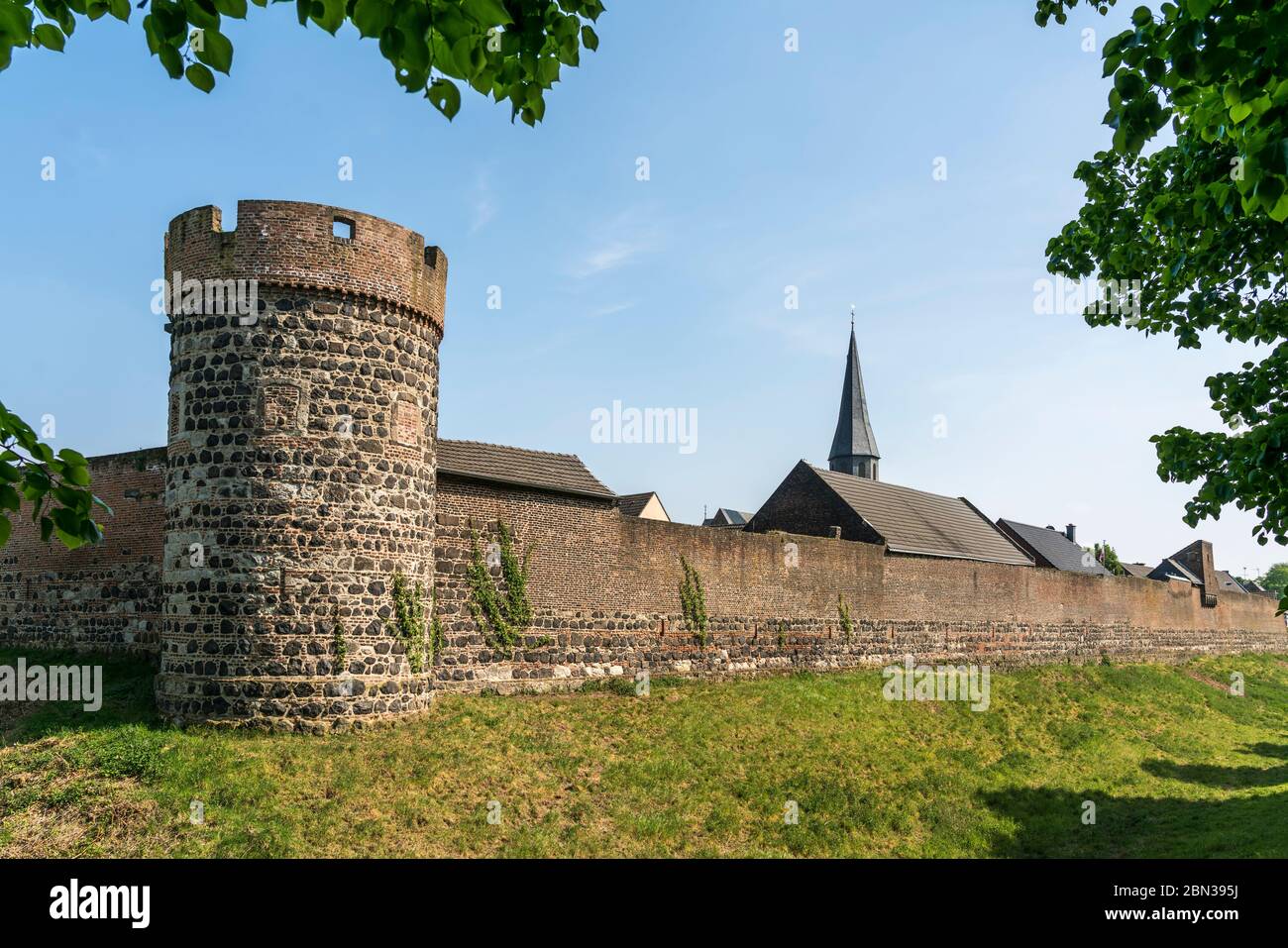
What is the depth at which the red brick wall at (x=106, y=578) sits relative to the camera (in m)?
15.9

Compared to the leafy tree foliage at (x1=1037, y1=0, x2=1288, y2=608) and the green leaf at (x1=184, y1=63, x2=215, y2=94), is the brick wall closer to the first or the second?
the leafy tree foliage at (x1=1037, y1=0, x2=1288, y2=608)

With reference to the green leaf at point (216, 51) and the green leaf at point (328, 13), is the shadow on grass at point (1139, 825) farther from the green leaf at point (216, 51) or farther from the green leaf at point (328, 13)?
the green leaf at point (216, 51)

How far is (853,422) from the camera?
56375 mm

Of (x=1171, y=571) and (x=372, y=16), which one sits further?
(x=1171, y=571)

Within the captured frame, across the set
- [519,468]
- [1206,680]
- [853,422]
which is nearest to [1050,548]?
[1206,680]

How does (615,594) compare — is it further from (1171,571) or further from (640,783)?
(1171,571)

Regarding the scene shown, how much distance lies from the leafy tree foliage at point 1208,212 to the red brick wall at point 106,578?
1583cm

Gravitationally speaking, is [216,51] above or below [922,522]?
above

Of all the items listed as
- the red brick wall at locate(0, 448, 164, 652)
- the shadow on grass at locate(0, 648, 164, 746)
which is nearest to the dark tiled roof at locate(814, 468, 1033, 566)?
the red brick wall at locate(0, 448, 164, 652)

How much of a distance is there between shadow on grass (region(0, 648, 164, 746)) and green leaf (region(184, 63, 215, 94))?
1154cm

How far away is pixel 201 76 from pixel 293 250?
404 inches

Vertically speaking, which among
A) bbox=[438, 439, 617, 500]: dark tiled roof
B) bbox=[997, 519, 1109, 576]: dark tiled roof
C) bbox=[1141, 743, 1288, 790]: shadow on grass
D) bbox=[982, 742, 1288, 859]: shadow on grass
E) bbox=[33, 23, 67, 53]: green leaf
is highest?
bbox=[33, 23, 67, 53]: green leaf

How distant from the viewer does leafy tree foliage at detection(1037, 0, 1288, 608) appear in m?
4.40

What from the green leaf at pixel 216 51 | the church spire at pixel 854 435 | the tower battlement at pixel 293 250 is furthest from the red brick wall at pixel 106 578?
the church spire at pixel 854 435
